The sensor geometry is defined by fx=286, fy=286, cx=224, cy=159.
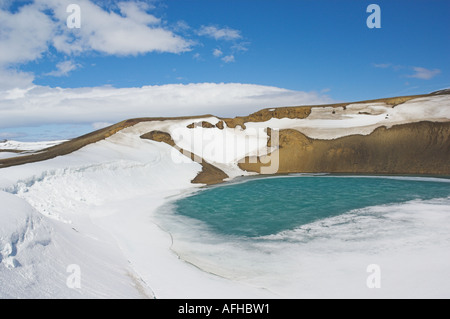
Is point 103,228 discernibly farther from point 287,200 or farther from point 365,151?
point 365,151

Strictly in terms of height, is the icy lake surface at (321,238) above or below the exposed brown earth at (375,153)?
below

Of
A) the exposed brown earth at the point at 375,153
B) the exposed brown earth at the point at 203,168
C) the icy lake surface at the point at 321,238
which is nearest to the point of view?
the icy lake surface at the point at 321,238

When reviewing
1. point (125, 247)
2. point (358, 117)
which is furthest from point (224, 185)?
point (358, 117)

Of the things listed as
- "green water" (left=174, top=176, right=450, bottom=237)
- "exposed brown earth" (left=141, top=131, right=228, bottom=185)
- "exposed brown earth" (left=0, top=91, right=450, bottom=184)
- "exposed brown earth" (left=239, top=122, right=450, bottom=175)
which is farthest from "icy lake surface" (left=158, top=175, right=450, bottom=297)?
"exposed brown earth" (left=239, top=122, right=450, bottom=175)

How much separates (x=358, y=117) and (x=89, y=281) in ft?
141

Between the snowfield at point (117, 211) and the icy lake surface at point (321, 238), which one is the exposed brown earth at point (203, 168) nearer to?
the snowfield at point (117, 211)

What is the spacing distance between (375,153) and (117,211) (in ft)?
103

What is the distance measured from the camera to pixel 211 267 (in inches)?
383

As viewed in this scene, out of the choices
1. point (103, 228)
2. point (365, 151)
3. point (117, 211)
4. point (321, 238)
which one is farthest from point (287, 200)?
point (365, 151)

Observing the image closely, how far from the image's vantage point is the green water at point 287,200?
1493 cm

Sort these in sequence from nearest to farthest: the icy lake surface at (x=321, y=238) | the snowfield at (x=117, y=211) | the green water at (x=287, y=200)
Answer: the snowfield at (x=117, y=211) → the icy lake surface at (x=321, y=238) → the green water at (x=287, y=200)

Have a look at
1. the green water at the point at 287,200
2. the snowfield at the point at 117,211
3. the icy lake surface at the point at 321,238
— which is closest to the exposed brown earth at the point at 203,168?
the snowfield at the point at 117,211

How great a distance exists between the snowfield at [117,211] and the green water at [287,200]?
306 centimetres
